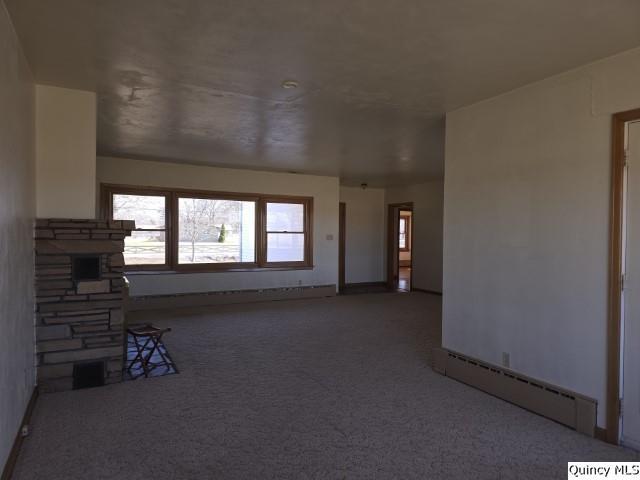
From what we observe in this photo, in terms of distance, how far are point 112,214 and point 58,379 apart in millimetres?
3786

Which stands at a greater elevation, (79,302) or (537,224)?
(537,224)

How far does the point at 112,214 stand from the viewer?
668 cm

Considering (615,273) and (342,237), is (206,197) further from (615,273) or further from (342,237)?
(615,273)

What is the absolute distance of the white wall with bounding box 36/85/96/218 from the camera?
3441mm

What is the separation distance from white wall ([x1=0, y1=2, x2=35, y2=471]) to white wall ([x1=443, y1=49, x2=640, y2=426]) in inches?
132

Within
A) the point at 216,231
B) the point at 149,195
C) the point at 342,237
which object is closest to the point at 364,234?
the point at 342,237

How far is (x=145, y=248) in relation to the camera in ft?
22.9

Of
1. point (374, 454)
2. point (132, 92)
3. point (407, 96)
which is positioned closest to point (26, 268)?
point (132, 92)

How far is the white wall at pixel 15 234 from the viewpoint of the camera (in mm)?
2160

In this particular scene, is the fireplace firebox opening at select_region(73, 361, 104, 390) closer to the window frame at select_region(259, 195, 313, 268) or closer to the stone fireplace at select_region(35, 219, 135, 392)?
the stone fireplace at select_region(35, 219, 135, 392)

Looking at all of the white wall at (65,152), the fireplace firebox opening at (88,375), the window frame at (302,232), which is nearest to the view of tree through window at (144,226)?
the window frame at (302,232)

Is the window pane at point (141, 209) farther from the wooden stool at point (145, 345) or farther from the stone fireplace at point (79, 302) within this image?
the stone fireplace at point (79, 302)

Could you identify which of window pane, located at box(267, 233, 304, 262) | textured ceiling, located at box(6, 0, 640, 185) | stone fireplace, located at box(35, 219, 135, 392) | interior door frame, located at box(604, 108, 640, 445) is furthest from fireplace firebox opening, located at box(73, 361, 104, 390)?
window pane, located at box(267, 233, 304, 262)

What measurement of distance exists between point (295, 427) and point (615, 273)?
2320mm
